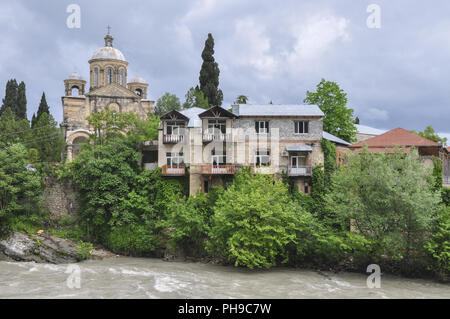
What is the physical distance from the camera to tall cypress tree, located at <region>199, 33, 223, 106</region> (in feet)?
208

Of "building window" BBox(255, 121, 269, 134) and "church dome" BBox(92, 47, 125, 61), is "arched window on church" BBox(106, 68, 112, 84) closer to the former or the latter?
"church dome" BBox(92, 47, 125, 61)

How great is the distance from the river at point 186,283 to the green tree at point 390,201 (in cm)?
266

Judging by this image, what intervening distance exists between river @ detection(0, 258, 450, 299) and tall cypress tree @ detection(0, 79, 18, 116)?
45451 mm

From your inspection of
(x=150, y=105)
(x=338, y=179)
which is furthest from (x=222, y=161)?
(x=150, y=105)

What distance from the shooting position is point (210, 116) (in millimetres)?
40250

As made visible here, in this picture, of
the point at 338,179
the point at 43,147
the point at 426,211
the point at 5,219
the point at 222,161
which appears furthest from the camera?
the point at 43,147

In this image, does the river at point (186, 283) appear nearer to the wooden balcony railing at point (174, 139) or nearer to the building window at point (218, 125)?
the wooden balcony railing at point (174, 139)

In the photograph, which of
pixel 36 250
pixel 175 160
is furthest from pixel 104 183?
pixel 36 250

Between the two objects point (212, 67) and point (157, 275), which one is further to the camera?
point (212, 67)

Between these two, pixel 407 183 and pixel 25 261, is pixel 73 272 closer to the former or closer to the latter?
pixel 25 261

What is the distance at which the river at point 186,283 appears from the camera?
2498 centimetres

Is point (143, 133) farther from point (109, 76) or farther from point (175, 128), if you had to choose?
point (109, 76)

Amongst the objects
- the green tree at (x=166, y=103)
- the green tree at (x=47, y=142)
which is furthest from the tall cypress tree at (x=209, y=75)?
the green tree at (x=47, y=142)
